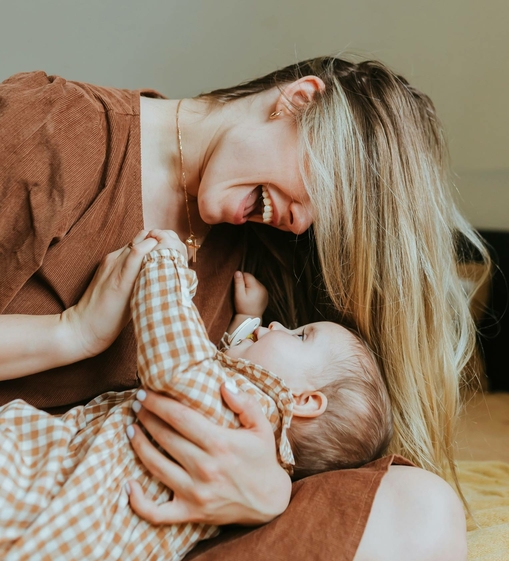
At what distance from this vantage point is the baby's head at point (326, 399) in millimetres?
1096

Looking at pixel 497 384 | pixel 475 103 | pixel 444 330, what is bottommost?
pixel 497 384

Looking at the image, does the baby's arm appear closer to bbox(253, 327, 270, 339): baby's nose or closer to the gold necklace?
the gold necklace

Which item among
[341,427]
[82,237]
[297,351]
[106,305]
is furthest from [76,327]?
[341,427]

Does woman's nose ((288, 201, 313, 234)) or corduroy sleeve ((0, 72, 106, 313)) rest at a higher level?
corduroy sleeve ((0, 72, 106, 313))

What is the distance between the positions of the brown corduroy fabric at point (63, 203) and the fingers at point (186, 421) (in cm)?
33

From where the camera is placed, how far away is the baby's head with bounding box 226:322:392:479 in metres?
A: 1.10

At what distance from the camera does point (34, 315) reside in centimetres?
112

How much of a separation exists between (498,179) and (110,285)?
70.9 inches

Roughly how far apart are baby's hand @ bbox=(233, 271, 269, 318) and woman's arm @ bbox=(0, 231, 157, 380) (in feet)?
1.48

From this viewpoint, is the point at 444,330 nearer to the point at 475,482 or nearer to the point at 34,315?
the point at 475,482

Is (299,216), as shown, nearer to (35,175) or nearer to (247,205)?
(247,205)

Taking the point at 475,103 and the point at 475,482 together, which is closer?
the point at 475,482

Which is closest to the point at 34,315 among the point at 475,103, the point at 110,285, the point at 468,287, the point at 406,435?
the point at 110,285

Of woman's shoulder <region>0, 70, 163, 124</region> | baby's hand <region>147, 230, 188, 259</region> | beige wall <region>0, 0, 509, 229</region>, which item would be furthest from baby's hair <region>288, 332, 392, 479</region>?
beige wall <region>0, 0, 509, 229</region>
